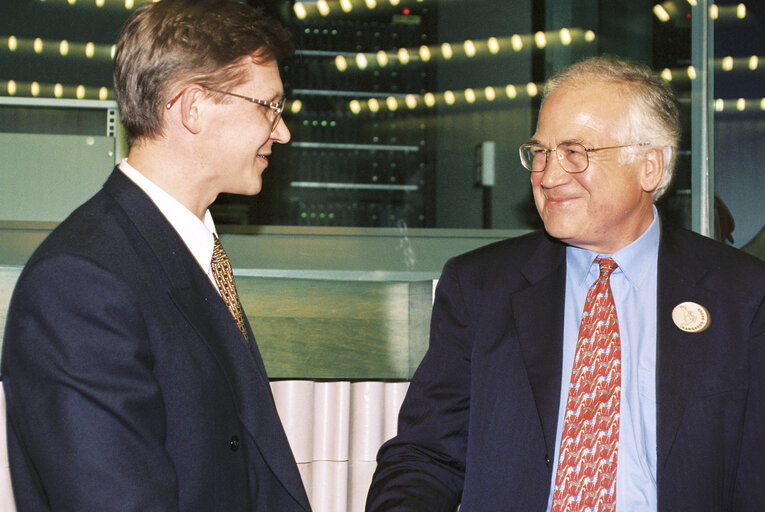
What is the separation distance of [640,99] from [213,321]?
982 mm

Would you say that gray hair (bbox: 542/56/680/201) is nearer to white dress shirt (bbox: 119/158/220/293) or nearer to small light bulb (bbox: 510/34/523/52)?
white dress shirt (bbox: 119/158/220/293)

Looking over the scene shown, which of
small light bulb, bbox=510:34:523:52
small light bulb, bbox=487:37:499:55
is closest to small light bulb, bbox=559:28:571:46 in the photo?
small light bulb, bbox=510:34:523:52

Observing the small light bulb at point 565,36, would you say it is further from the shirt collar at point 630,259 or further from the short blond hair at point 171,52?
the short blond hair at point 171,52

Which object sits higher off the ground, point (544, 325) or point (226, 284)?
point (226, 284)

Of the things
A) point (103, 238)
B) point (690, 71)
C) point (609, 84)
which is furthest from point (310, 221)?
point (103, 238)

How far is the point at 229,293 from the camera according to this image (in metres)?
1.42

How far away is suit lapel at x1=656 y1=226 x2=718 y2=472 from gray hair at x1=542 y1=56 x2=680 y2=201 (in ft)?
0.59

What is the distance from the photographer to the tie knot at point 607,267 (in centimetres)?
170

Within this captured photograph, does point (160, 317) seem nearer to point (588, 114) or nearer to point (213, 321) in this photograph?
point (213, 321)

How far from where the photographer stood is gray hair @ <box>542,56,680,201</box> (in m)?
1.71

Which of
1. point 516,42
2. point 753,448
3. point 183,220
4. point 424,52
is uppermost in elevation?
point 424,52

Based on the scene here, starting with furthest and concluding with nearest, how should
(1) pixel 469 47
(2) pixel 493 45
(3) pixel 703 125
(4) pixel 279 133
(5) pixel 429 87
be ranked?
(5) pixel 429 87 < (1) pixel 469 47 < (2) pixel 493 45 < (3) pixel 703 125 < (4) pixel 279 133

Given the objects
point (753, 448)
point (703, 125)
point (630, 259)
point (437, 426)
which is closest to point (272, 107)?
point (437, 426)

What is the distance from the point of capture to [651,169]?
174 cm
